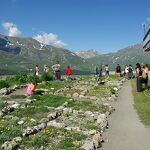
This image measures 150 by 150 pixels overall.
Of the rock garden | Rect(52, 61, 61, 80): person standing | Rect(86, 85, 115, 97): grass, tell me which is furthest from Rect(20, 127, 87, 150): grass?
Rect(52, 61, 61, 80): person standing

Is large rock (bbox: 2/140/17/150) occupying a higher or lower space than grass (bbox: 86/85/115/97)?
lower

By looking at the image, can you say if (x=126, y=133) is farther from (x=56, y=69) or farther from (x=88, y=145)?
(x=56, y=69)

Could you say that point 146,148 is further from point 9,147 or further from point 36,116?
point 36,116

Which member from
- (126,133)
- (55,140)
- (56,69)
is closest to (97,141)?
(55,140)

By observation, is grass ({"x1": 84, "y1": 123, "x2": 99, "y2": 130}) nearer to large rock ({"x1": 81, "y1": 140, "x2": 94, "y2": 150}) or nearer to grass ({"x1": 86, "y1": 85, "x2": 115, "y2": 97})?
large rock ({"x1": 81, "y1": 140, "x2": 94, "y2": 150})

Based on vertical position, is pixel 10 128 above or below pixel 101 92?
below

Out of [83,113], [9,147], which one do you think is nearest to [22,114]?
[83,113]

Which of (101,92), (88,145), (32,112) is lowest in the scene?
(88,145)

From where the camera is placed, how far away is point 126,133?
534 inches

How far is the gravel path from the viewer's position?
37.9 feet

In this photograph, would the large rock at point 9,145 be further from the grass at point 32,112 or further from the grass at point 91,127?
the grass at point 32,112

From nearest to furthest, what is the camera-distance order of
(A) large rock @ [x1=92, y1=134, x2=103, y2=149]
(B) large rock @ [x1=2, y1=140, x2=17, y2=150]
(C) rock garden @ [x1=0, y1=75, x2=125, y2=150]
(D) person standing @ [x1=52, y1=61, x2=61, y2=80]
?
(B) large rock @ [x1=2, y1=140, x2=17, y2=150], (C) rock garden @ [x1=0, y1=75, x2=125, y2=150], (A) large rock @ [x1=92, y1=134, x2=103, y2=149], (D) person standing @ [x1=52, y1=61, x2=61, y2=80]

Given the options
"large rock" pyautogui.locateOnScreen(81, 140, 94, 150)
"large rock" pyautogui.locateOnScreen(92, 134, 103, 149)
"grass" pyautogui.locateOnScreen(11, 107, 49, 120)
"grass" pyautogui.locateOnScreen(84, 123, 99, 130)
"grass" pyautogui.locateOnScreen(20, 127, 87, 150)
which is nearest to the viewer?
"large rock" pyautogui.locateOnScreen(81, 140, 94, 150)

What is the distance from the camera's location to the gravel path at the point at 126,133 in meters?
11.6
